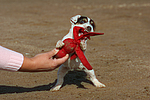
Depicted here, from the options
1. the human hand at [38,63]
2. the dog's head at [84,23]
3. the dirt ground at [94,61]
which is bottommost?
the dirt ground at [94,61]

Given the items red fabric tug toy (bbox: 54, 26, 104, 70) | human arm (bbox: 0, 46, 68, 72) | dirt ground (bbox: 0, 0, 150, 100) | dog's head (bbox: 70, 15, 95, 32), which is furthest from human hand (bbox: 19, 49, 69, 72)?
dog's head (bbox: 70, 15, 95, 32)

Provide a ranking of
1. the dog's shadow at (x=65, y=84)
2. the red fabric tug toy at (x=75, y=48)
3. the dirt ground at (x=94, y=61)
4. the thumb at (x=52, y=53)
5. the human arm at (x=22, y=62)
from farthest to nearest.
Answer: the dog's shadow at (x=65, y=84) → the dirt ground at (x=94, y=61) → the red fabric tug toy at (x=75, y=48) → the thumb at (x=52, y=53) → the human arm at (x=22, y=62)

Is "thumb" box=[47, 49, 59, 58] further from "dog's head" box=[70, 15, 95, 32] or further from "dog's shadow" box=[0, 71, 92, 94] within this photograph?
"dog's shadow" box=[0, 71, 92, 94]

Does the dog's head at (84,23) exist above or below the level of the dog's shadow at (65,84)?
above

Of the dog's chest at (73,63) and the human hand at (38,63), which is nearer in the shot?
the human hand at (38,63)

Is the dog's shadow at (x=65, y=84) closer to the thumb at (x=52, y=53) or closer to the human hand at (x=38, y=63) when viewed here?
the thumb at (x=52, y=53)

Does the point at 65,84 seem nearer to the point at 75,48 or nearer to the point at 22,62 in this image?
the point at 75,48

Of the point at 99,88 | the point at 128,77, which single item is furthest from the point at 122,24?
the point at 99,88

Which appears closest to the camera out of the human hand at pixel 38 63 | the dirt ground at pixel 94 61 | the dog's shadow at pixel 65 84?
the human hand at pixel 38 63

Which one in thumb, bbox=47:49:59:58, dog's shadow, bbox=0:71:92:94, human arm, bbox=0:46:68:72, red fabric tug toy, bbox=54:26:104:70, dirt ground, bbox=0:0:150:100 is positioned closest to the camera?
human arm, bbox=0:46:68:72

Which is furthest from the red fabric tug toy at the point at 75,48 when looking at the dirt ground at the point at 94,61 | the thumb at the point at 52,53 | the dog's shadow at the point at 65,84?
the dog's shadow at the point at 65,84

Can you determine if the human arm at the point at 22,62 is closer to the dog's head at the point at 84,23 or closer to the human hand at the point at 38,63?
the human hand at the point at 38,63

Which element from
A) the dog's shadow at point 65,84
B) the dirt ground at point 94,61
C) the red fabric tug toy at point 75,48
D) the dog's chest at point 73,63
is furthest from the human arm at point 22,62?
the dog's shadow at point 65,84

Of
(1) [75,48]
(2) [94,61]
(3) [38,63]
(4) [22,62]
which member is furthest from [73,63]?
(2) [94,61]
